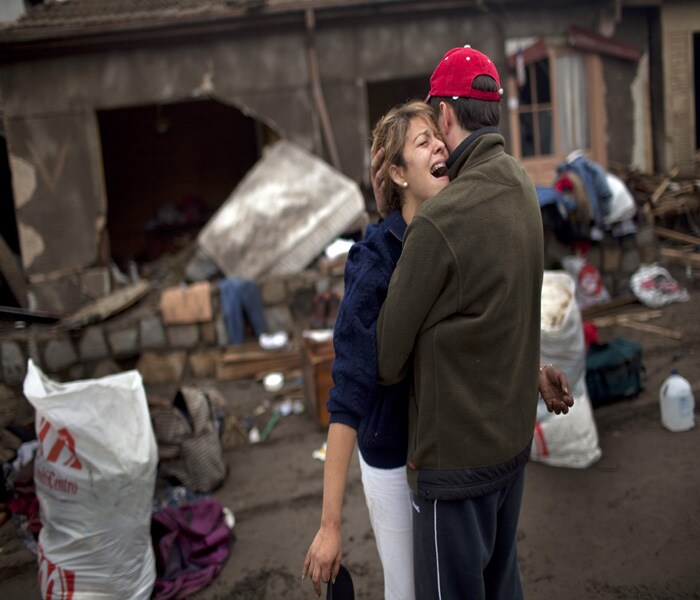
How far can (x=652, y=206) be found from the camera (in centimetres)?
908

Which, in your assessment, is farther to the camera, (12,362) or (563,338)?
(12,362)

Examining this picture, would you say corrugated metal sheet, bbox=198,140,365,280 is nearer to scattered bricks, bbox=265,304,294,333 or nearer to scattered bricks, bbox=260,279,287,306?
scattered bricks, bbox=260,279,287,306

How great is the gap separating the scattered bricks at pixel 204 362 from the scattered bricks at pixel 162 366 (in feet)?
0.36

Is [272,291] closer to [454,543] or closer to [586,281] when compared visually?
[586,281]

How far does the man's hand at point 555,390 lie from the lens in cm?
193

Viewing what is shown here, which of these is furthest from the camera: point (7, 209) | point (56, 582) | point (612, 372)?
point (7, 209)

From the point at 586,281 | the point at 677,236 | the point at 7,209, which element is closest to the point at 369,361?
the point at 586,281

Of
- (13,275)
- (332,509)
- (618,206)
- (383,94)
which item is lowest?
(13,275)

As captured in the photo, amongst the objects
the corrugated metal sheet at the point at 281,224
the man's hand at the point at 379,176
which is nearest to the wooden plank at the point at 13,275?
the corrugated metal sheet at the point at 281,224

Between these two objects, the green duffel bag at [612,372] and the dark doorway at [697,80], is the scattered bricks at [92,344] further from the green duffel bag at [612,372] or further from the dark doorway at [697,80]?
the dark doorway at [697,80]

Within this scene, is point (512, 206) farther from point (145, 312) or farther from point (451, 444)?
point (145, 312)

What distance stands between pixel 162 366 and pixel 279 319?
1.34 m

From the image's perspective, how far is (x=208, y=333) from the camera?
699cm

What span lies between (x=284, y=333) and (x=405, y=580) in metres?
5.31
